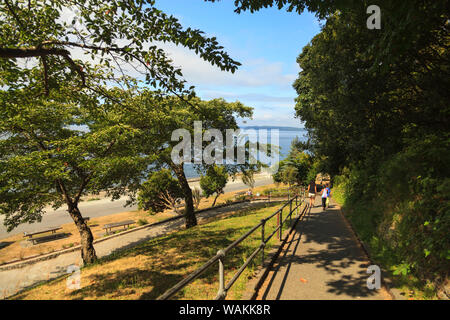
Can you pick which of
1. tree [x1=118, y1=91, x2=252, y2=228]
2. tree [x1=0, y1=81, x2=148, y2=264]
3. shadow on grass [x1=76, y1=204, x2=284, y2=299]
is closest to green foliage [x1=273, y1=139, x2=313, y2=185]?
tree [x1=118, y1=91, x2=252, y2=228]

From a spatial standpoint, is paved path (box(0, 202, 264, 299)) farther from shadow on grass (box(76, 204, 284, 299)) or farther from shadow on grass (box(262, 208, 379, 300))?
shadow on grass (box(262, 208, 379, 300))

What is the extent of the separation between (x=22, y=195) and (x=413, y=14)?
12.8 metres

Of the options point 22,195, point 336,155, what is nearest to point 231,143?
point 336,155

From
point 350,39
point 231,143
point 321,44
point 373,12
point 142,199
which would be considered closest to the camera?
point 373,12

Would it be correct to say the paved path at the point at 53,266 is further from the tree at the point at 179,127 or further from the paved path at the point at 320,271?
the paved path at the point at 320,271

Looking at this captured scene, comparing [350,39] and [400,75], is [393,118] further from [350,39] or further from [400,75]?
[350,39]

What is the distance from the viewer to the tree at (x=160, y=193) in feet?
69.1

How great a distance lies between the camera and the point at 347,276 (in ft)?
16.7

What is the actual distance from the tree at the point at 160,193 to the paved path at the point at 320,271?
15.3 m

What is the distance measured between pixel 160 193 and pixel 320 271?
1820 cm

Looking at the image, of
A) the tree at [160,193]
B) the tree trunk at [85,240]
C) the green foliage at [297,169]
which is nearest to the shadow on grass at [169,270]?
the tree trunk at [85,240]

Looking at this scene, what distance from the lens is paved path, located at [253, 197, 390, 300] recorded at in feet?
14.5

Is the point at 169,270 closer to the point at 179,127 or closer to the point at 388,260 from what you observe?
the point at 388,260

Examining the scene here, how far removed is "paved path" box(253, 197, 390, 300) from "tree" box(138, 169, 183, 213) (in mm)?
15344
